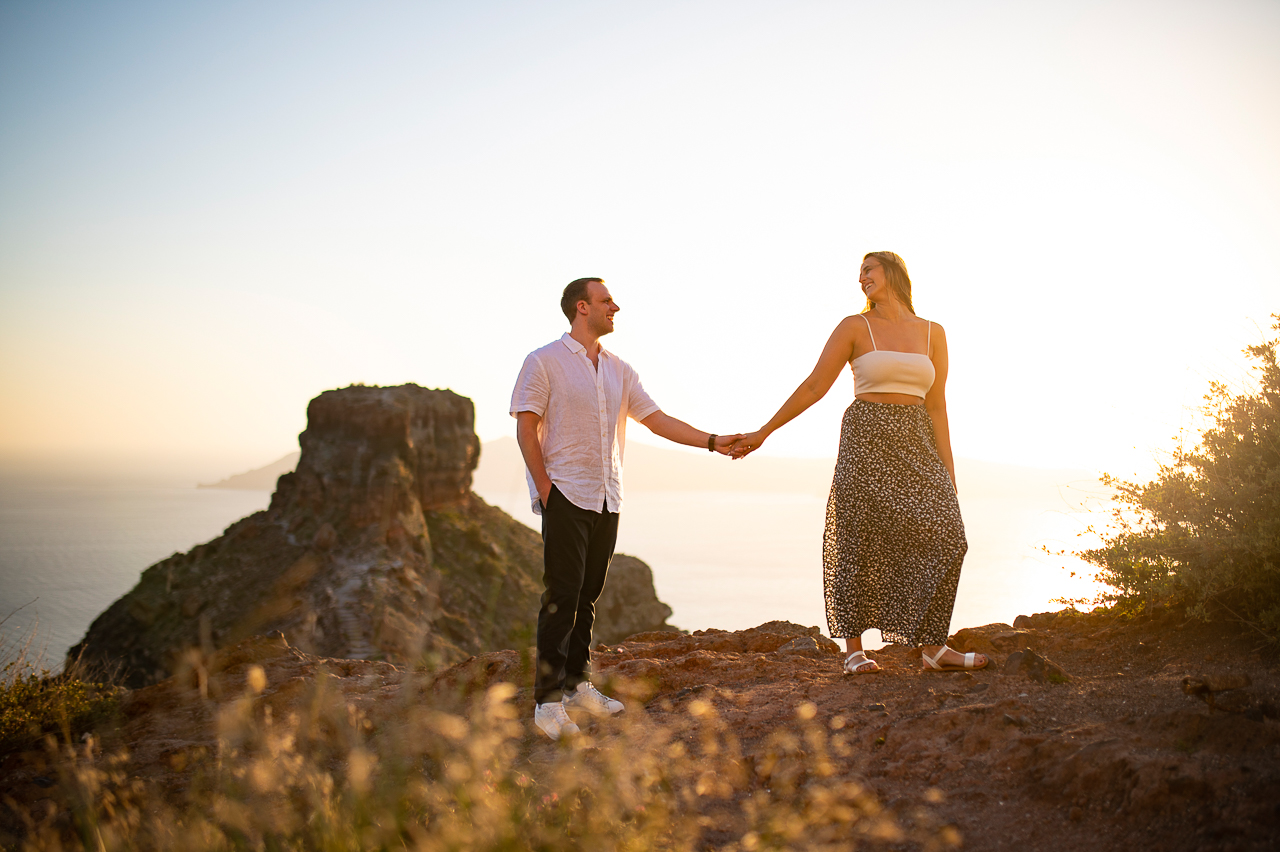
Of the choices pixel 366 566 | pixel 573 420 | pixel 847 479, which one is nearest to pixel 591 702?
pixel 573 420

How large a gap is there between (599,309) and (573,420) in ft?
2.09

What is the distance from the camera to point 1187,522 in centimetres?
453

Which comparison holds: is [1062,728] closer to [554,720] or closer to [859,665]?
[859,665]

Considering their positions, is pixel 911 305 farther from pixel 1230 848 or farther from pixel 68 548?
pixel 68 548

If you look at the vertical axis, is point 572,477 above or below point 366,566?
above

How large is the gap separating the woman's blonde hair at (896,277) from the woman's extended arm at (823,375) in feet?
0.75

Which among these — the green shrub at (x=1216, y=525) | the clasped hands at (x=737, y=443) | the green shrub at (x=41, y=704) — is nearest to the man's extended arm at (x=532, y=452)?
the clasped hands at (x=737, y=443)

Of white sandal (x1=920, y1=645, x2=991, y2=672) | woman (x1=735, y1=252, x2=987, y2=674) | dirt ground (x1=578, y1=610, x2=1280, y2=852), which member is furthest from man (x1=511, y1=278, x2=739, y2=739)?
white sandal (x1=920, y1=645, x2=991, y2=672)

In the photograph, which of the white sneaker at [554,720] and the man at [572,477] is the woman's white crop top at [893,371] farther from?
the white sneaker at [554,720]

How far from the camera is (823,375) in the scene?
421 centimetres

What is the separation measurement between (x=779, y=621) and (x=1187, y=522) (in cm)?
307

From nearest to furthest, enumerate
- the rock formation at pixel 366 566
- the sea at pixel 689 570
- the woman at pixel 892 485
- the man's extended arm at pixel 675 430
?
the woman at pixel 892 485, the man's extended arm at pixel 675 430, the rock formation at pixel 366 566, the sea at pixel 689 570

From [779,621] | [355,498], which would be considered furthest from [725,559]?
[779,621]

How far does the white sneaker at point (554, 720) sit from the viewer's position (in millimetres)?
3490
